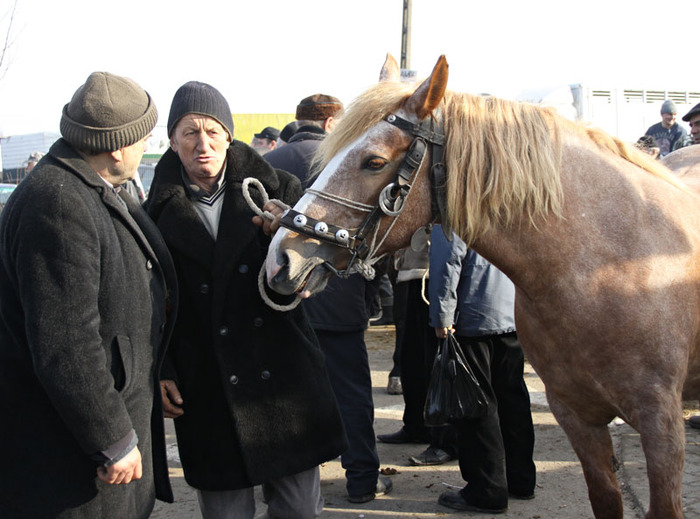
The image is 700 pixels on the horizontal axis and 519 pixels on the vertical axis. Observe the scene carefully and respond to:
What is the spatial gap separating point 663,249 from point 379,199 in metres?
1.04

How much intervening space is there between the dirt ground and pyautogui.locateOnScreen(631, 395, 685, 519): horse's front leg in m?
1.34

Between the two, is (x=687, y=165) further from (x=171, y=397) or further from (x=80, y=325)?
(x=80, y=325)

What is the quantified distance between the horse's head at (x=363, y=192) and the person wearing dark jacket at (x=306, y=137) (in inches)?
44.1

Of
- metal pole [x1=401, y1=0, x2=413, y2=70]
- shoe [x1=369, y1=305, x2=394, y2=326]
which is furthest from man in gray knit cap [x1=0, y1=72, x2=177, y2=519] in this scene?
metal pole [x1=401, y1=0, x2=413, y2=70]

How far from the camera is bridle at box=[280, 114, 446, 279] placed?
2256 mm

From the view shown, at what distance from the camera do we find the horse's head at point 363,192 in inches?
87.4

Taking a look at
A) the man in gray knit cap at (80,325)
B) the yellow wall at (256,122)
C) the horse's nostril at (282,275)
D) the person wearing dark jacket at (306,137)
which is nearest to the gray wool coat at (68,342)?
the man in gray knit cap at (80,325)

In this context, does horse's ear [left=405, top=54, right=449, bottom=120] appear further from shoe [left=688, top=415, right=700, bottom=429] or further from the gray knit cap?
shoe [left=688, top=415, right=700, bottom=429]

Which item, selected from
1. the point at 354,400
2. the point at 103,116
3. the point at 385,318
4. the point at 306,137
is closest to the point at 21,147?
the point at 385,318

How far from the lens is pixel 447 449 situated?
178 inches

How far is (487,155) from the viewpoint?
2330 millimetres

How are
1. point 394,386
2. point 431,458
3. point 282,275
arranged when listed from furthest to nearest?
point 394,386, point 431,458, point 282,275

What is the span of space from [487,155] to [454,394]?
1.57 m

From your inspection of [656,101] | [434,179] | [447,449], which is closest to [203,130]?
[434,179]
